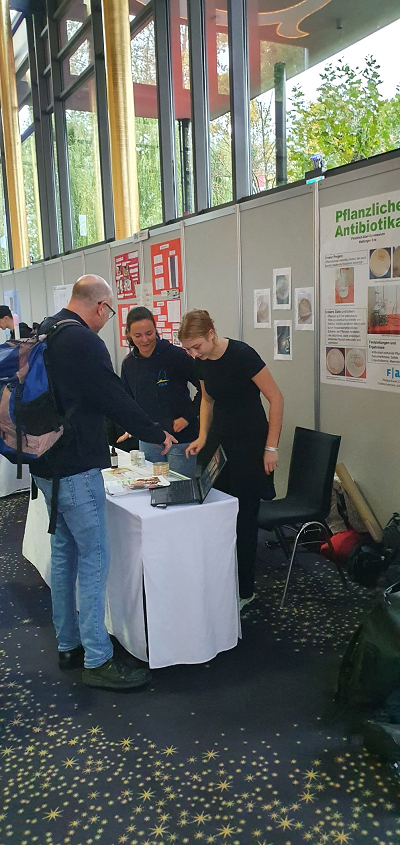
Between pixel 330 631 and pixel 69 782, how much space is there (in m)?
1.33

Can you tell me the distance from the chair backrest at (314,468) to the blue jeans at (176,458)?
56 centimetres

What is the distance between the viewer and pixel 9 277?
1027cm

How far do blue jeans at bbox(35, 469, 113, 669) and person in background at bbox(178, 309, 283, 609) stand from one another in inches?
27.9

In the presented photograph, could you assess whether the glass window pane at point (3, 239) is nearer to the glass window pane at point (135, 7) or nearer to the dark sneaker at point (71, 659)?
the glass window pane at point (135, 7)

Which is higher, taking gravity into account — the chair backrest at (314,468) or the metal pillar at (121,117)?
the metal pillar at (121,117)

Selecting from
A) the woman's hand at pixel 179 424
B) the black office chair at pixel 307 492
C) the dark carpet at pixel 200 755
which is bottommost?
the dark carpet at pixel 200 755

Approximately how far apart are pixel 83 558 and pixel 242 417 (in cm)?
95

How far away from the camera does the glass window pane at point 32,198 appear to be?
10.0m

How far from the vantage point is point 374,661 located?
209 centimetres

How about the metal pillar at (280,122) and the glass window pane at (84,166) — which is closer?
the metal pillar at (280,122)

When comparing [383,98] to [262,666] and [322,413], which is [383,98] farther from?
[262,666]

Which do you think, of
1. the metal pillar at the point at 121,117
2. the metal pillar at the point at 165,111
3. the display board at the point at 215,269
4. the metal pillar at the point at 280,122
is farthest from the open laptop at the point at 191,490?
the metal pillar at the point at 121,117

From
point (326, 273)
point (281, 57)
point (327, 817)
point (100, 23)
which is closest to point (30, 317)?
point (100, 23)

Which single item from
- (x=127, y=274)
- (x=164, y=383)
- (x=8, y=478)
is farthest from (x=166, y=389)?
(x=127, y=274)
